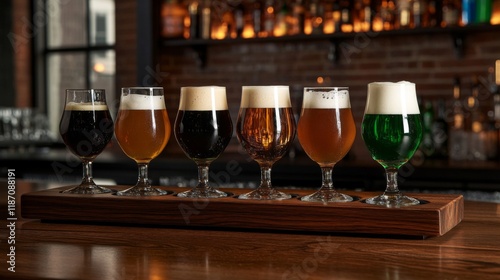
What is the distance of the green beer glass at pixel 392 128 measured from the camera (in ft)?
4.48

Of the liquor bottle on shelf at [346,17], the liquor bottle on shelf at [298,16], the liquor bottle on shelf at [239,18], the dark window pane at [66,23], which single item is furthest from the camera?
the dark window pane at [66,23]

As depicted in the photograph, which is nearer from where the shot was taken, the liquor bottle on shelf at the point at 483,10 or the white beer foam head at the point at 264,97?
the white beer foam head at the point at 264,97

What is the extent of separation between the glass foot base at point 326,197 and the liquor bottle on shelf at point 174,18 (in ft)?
10.2

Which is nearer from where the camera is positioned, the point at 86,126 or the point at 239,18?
the point at 86,126

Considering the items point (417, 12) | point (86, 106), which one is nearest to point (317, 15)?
point (417, 12)

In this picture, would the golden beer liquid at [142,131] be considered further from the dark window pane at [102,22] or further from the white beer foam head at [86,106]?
the dark window pane at [102,22]

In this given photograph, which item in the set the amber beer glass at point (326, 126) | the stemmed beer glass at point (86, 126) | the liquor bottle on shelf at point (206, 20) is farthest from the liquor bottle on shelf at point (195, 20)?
the amber beer glass at point (326, 126)

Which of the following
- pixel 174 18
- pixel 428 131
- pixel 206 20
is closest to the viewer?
pixel 428 131

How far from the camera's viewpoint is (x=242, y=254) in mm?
1157

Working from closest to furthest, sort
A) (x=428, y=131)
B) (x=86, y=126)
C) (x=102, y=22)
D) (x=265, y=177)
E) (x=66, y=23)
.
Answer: (x=265, y=177), (x=86, y=126), (x=428, y=131), (x=102, y=22), (x=66, y=23)

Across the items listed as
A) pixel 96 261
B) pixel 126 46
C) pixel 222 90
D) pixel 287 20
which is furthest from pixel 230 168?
pixel 96 261

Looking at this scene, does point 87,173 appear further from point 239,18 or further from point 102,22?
point 102,22

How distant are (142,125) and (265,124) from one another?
0.25m

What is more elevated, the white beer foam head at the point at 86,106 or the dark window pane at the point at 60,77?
the dark window pane at the point at 60,77
